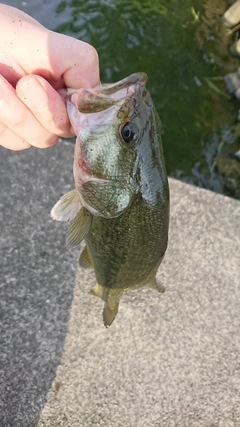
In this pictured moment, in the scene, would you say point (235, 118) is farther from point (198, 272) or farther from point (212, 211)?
point (198, 272)

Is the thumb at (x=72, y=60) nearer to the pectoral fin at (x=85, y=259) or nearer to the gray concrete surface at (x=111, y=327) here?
the pectoral fin at (x=85, y=259)

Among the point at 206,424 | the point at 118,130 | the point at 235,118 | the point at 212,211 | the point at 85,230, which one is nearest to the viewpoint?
the point at 118,130

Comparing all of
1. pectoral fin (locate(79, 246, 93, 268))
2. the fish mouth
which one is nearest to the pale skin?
the fish mouth

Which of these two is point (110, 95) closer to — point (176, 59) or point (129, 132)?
point (129, 132)

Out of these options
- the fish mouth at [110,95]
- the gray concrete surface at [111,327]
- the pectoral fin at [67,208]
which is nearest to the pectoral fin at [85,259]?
the pectoral fin at [67,208]

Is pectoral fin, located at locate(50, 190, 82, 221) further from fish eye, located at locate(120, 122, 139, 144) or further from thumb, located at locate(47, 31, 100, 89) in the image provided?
Answer: thumb, located at locate(47, 31, 100, 89)

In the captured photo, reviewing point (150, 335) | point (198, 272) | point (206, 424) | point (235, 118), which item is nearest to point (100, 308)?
point (150, 335)

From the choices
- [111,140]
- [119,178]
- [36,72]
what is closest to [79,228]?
[119,178]
